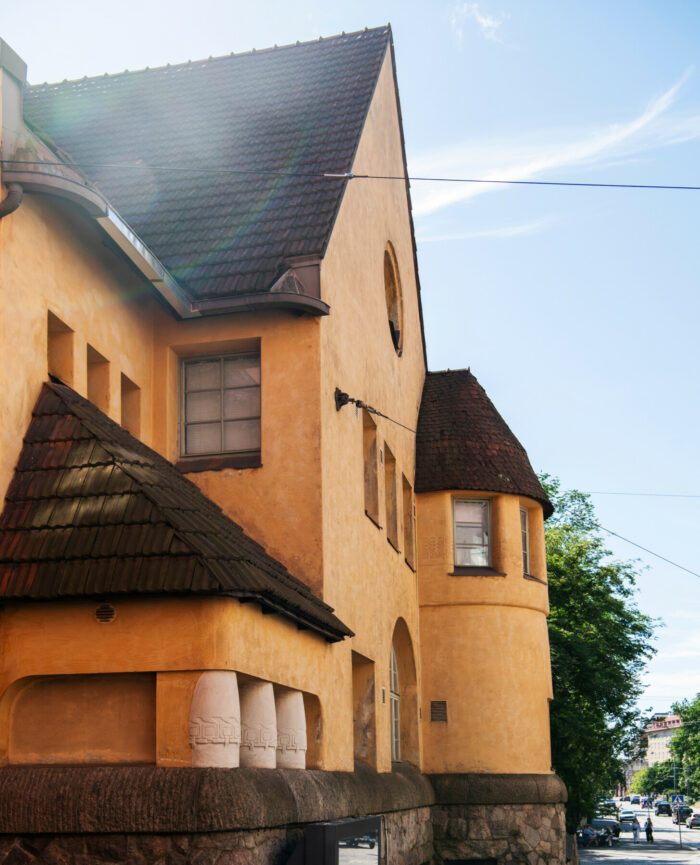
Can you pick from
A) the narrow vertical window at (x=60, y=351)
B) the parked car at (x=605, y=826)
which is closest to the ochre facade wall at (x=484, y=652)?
the narrow vertical window at (x=60, y=351)

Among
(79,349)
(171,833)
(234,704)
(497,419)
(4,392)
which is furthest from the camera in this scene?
(497,419)

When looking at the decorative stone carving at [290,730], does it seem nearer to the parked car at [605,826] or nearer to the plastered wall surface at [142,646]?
the plastered wall surface at [142,646]

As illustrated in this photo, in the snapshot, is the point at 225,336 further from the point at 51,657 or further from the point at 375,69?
the point at 375,69

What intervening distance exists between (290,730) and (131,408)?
14.5ft

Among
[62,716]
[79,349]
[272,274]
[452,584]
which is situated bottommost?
[62,716]

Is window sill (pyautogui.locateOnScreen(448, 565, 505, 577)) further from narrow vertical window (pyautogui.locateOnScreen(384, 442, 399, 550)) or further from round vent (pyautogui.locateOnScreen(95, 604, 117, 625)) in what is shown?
round vent (pyautogui.locateOnScreen(95, 604, 117, 625))

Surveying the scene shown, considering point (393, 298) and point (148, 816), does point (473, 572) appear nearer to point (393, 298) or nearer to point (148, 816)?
point (393, 298)

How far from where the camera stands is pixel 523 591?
67.6 feet

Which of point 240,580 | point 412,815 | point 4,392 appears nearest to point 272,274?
point 4,392

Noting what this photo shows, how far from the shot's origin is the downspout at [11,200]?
9.74 meters

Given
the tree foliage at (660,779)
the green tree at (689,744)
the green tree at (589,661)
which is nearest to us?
the green tree at (589,661)

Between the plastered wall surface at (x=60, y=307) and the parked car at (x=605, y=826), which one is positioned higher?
the plastered wall surface at (x=60, y=307)

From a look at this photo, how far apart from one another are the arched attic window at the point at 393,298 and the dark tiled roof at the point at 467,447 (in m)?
2.20

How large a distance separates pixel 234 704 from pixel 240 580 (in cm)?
92
